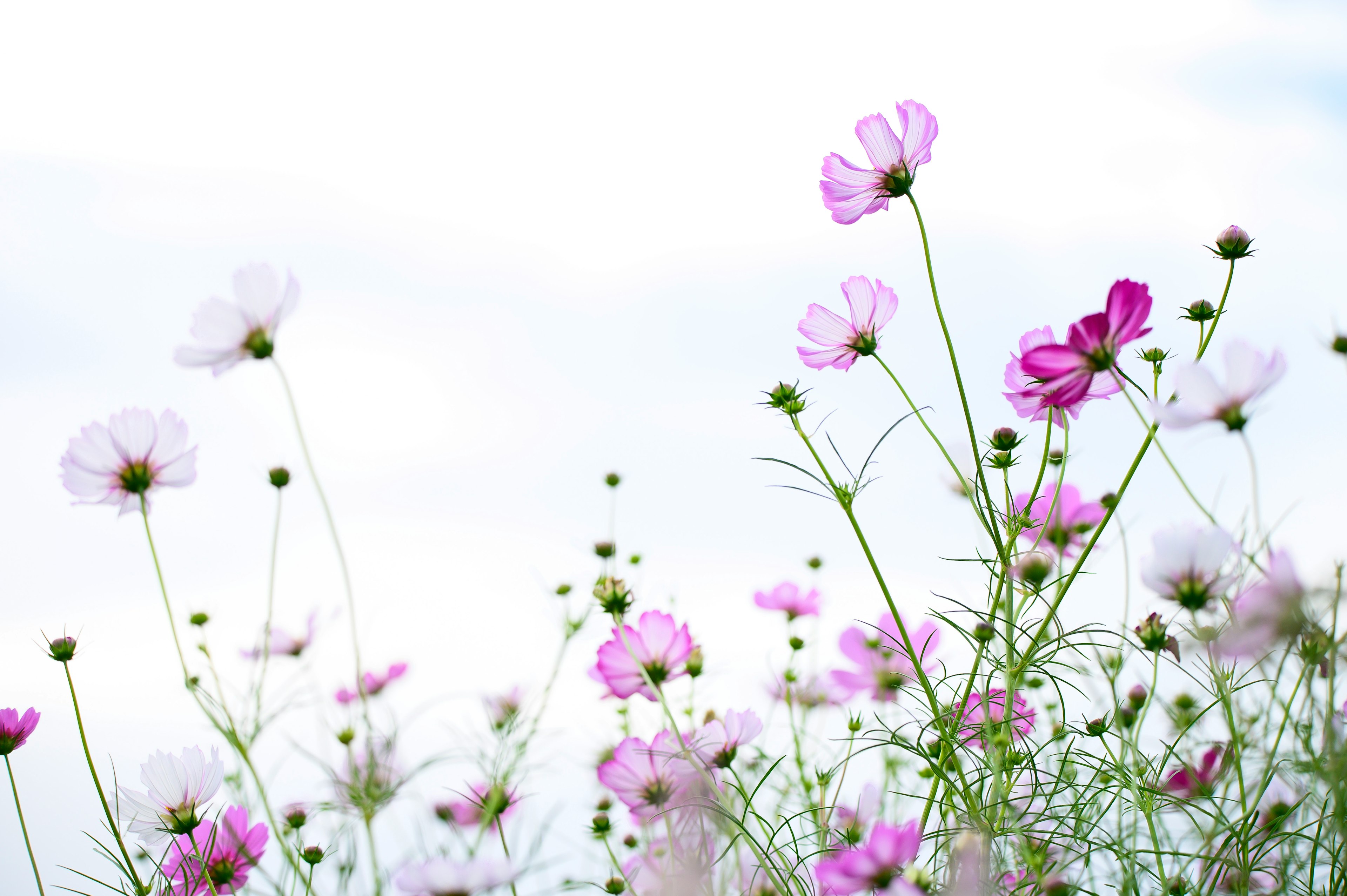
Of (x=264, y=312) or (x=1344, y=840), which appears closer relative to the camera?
(x=1344, y=840)

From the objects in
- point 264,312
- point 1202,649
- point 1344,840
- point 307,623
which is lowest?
point 1344,840

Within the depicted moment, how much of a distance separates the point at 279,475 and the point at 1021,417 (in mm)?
839

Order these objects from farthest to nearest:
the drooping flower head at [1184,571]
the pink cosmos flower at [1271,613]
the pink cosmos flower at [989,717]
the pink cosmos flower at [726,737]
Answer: the pink cosmos flower at [726,737]
the pink cosmos flower at [989,717]
the drooping flower head at [1184,571]
the pink cosmos flower at [1271,613]

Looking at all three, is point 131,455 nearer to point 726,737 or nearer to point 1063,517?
point 726,737

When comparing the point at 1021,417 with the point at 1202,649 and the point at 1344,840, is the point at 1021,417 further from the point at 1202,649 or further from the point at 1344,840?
the point at 1344,840

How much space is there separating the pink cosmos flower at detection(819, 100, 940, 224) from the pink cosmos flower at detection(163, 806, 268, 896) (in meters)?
0.87

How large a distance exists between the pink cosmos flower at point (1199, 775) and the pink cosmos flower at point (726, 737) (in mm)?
414

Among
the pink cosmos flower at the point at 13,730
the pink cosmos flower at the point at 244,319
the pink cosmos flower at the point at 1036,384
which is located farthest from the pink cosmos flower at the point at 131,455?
the pink cosmos flower at the point at 1036,384

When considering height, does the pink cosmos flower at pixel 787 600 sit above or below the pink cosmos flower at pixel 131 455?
below

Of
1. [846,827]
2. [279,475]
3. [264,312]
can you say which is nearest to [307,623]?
[279,475]

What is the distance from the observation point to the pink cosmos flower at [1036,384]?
0.74 m

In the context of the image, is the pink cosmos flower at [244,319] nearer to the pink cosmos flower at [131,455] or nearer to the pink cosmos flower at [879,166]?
the pink cosmos flower at [131,455]

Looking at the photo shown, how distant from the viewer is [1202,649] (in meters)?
0.72

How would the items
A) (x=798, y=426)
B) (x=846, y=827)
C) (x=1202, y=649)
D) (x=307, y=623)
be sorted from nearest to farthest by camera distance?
(x=1202, y=649) → (x=798, y=426) → (x=846, y=827) → (x=307, y=623)
